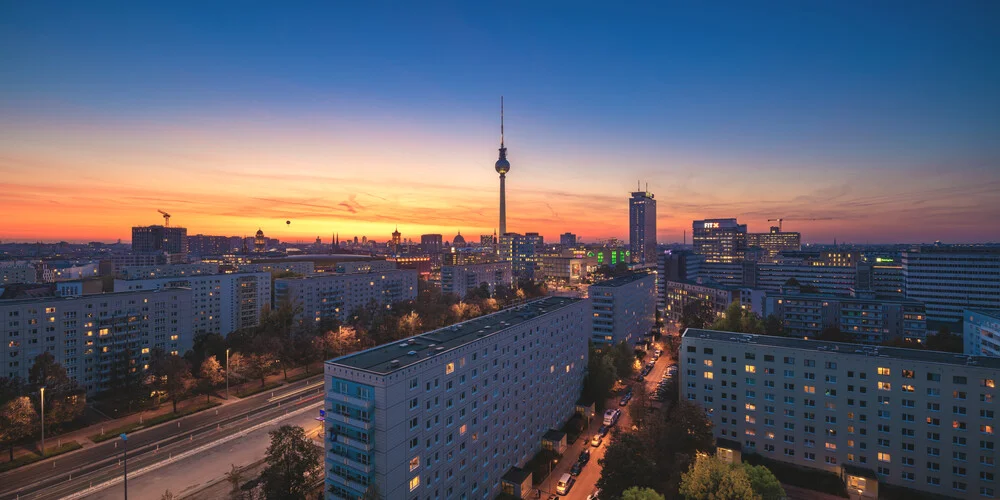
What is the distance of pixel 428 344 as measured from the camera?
39875 millimetres

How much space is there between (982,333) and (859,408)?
47466 millimetres

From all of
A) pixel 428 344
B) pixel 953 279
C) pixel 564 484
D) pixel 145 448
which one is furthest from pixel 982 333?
pixel 145 448

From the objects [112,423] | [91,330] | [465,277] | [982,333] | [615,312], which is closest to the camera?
[112,423]

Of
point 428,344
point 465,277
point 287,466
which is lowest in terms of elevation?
point 287,466

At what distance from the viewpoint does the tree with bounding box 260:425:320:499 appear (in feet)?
109

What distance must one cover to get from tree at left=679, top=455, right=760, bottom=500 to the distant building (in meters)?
66.1

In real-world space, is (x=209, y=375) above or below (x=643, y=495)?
below

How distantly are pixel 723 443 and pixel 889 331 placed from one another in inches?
2517

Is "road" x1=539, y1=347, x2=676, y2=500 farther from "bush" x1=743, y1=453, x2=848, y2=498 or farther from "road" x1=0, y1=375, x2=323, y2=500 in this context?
"road" x1=0, y1=375, x2=323, y2=500

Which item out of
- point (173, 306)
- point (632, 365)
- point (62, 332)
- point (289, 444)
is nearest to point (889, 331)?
point (632, 365)

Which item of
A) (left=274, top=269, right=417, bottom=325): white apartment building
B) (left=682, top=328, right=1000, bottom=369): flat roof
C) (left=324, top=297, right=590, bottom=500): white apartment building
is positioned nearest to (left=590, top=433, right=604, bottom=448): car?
(left=324, top=297, right=590, bottom=500): white apartment building

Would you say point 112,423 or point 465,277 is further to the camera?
point 465,277

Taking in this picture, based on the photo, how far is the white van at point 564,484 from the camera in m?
42.5

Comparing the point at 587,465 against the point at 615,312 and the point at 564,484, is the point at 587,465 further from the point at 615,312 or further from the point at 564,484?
the point at 615,312
